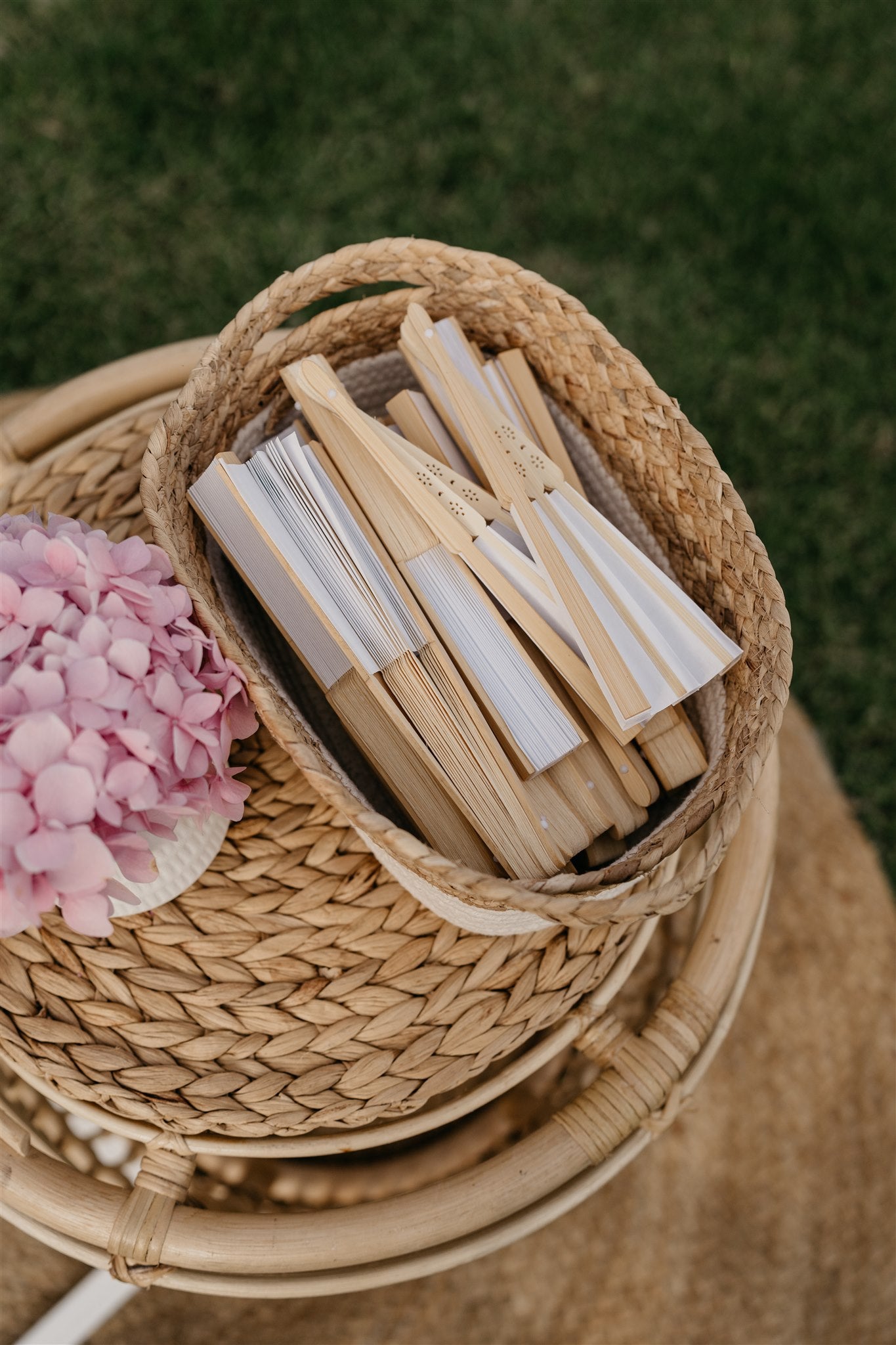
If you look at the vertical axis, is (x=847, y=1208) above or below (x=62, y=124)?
below

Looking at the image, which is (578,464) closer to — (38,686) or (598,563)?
(598,563)

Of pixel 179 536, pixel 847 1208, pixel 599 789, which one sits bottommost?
pixel 847 1208

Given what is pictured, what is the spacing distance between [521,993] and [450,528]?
0.31 metres

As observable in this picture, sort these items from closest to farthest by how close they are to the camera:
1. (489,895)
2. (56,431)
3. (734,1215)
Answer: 1. (489,895)
2. (56,431)
3. (734,1215)

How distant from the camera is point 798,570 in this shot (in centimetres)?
125

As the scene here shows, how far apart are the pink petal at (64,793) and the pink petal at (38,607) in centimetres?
7

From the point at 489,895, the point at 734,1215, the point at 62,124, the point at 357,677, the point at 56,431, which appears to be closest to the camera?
the point at 489,895

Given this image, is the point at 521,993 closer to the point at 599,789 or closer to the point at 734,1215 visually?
the point at 599,789

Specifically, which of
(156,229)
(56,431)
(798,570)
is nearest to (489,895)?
(56,431)

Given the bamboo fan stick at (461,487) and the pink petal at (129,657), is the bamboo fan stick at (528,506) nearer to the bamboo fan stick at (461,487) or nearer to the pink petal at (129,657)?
the bamboo fan stick at (461,487)

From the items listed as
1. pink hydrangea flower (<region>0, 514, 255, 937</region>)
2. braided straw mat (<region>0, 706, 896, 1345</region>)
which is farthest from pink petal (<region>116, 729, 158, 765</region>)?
braided straw mat (<region>0, 706, 896, 1345</region>)

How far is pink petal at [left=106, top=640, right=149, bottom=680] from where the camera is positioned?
1.45ft

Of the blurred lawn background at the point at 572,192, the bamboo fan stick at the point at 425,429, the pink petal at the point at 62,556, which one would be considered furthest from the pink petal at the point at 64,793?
the blurred lawn background at the point at 572,192

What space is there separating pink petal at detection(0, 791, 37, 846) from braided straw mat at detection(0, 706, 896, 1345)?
0.55 m
